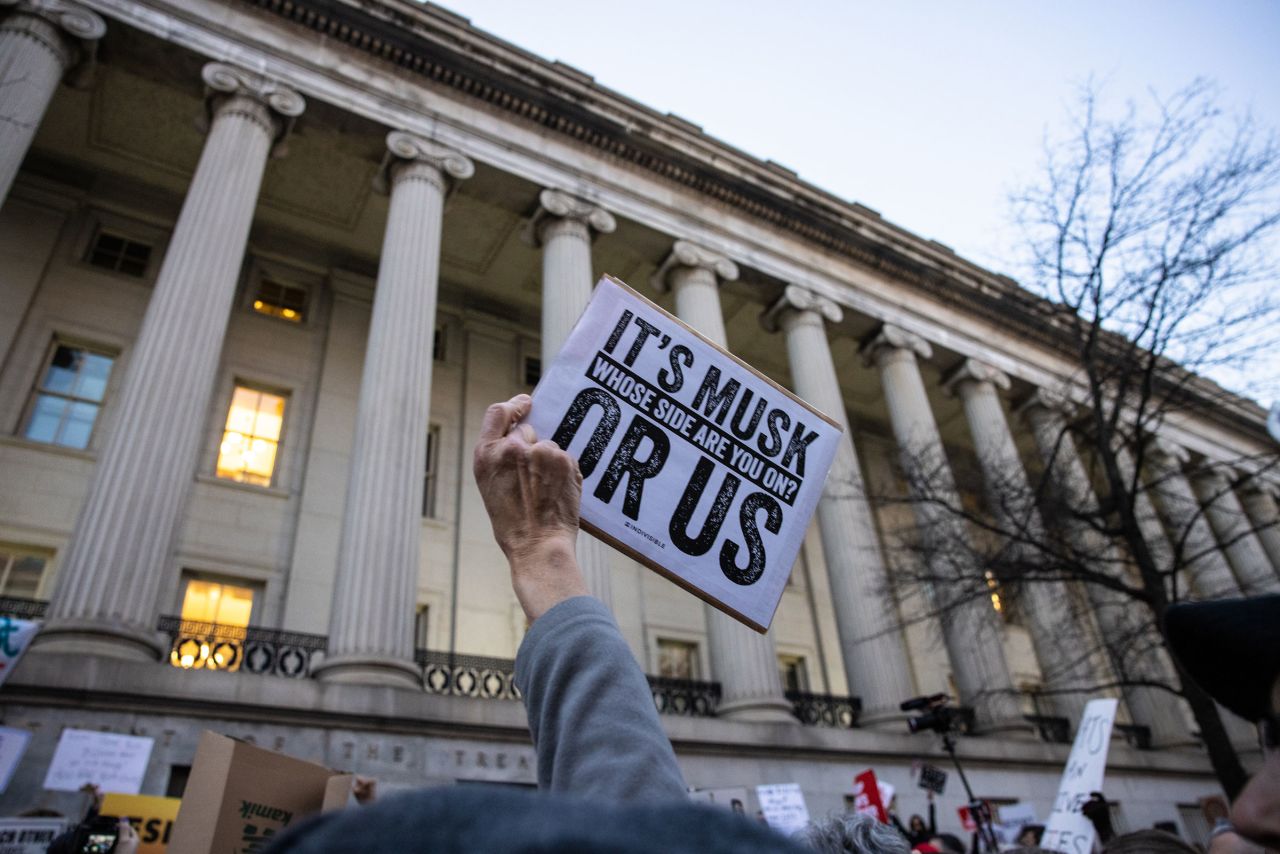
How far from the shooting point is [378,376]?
13.8 m

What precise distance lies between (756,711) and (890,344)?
1175cm

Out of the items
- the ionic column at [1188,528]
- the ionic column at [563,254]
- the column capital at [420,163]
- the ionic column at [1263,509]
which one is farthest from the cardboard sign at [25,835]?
the ionic column at [1263,509]

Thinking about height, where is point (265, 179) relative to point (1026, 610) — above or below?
above

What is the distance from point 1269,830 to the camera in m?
1.25

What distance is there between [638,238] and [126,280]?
37.5ft

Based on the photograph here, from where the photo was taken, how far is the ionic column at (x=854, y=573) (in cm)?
1664

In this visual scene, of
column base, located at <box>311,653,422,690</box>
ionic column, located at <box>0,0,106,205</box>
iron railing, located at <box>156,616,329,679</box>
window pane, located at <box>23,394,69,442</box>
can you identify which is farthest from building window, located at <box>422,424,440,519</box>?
ionic column, located at <box>0,0,106,205</box>

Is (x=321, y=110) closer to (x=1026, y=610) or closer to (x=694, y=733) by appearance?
(x=694, y=733)

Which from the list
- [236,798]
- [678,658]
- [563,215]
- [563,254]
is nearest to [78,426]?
[563,254]

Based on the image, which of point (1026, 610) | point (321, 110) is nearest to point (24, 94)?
point (321, 110)

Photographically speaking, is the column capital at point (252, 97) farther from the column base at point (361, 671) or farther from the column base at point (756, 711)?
the column base at point (756, 711)

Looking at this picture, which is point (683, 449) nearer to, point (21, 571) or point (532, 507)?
point (532, 507)

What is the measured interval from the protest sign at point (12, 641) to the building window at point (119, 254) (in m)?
13.9

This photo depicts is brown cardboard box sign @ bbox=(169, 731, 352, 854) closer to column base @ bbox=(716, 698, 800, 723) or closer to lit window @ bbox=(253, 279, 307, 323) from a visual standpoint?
column base @ bbox=(716, 698, 800, 723)
